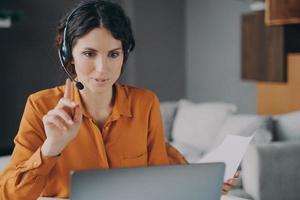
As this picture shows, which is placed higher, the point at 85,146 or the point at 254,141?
the point at 85,146

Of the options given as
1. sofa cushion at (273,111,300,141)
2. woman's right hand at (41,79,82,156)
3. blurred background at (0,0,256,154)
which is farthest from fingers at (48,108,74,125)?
blurred background at (0,0,256,154)

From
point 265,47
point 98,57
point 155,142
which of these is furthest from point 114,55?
point 265,47

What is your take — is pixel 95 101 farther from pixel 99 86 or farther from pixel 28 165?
pixel 28 165

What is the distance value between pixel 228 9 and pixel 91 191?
12.9 feet

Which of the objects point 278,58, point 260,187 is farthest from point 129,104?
point 278,58

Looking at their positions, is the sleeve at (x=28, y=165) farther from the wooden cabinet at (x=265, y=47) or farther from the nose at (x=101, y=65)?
the wooden cabinet at (x=265, y=47)

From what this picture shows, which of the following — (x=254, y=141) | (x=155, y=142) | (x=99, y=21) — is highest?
(x=99, y=21)

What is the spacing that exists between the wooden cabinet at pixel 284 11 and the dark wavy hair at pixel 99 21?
2110 mm

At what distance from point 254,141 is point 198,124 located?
966 mm

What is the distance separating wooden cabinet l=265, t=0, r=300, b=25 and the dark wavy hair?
6.92 ft

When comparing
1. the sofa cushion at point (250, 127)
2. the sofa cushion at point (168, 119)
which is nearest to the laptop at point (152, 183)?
the sofa cushion at point (250, 127)

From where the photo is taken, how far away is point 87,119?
145 centimetres

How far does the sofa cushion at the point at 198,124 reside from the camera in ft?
11.4

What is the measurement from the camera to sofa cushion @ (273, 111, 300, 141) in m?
2.80
